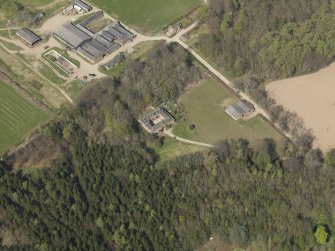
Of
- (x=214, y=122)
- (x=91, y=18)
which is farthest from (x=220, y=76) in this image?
(x=91, y=18)

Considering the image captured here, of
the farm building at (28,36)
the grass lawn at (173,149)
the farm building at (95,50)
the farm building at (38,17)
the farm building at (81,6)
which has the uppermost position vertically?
the farm building at (81,6)

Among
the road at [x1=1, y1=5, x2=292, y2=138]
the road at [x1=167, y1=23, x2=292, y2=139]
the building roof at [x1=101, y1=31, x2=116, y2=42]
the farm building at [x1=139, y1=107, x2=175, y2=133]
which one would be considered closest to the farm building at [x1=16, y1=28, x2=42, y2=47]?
the road at [x1=1, y1=5, x2=292, y2=138]

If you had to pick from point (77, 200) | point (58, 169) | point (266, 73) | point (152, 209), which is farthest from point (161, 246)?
point (266, 73)

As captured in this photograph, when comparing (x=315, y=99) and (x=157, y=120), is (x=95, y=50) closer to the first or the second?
(x=157, y=120)

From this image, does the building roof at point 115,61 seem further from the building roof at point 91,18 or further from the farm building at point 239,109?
the farm building at point 239,109

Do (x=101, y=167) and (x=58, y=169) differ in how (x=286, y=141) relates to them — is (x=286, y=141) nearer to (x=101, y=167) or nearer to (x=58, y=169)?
(x=101, y=167)

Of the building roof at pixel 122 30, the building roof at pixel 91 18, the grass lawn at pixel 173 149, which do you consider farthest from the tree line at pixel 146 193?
the building roof at pixel 91 18
